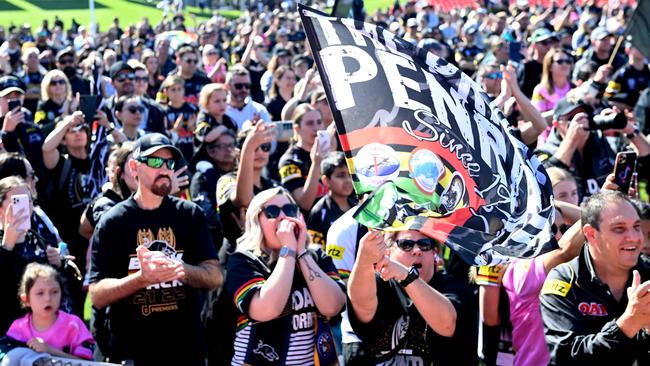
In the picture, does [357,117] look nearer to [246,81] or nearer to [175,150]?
[175,150]

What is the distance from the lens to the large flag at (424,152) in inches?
160

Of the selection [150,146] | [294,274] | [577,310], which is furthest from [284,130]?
[577,310]

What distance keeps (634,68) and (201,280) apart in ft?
28.6

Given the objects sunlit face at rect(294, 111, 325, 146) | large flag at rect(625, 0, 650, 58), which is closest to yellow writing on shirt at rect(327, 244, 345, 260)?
sunlit face at rect(294, 111, 325, 146)

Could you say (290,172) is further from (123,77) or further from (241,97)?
(123,77)

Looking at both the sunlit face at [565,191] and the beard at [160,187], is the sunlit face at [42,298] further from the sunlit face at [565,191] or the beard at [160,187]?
the sunlit face at [565,191]

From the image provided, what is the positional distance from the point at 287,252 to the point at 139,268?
0.90 meters

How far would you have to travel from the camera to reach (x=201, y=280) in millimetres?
5250

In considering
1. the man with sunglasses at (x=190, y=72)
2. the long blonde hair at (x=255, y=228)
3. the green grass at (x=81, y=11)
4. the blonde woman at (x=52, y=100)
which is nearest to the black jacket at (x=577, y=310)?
the long blonde hair at (x=255, y=228)

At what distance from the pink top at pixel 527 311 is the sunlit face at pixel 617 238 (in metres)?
0.46

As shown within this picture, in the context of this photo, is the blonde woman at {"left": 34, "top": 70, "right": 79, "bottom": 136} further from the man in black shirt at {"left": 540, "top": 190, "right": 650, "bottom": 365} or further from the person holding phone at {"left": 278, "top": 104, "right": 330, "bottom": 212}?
the man in black shirt at {"left": 540, "top": 190, "right": 650, "bottom": 365}

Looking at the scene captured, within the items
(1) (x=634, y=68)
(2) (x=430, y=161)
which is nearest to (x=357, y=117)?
(2) (x=430, y=161)

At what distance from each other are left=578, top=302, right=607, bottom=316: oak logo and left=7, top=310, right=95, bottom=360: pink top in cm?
268

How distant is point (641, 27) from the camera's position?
335 inches
